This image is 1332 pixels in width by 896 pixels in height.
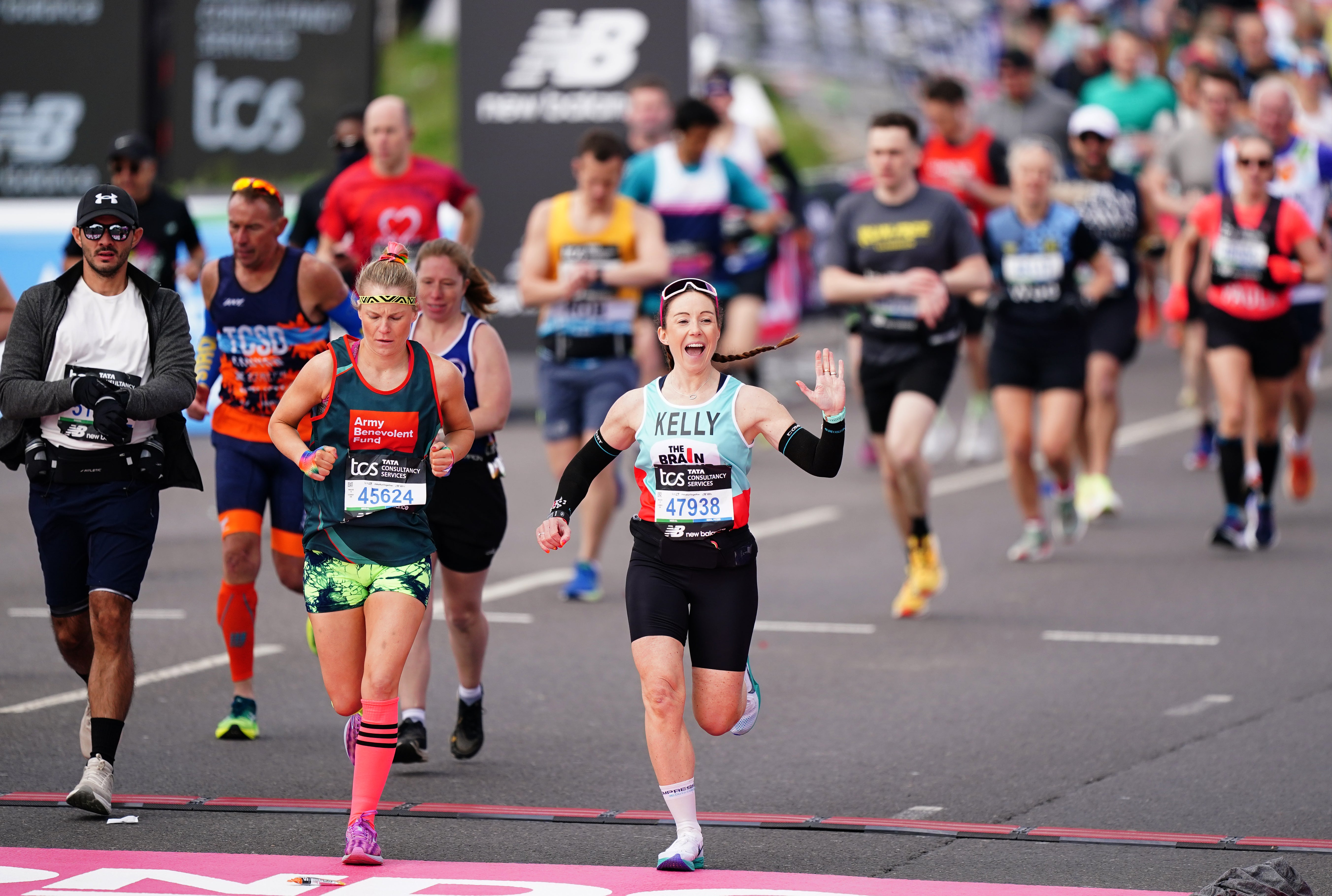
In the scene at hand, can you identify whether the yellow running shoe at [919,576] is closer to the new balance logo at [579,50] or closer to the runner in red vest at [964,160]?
the runner in red vest at [964,160]

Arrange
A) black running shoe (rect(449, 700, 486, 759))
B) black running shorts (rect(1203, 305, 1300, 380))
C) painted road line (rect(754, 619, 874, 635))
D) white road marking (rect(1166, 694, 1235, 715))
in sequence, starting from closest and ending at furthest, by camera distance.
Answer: black running shoe (rect(449, 700, 486, 759)) → white road marking (rect(1166, 694, 1235, 715)) → painted road line (rect(754, 619, 874, 635)) → black running shorts (rect(1203, 305, 1300, 380))

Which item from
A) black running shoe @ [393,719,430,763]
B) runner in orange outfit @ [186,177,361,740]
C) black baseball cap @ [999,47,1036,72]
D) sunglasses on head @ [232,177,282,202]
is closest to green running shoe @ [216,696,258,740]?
runner in orange outfit @ [186,177,361,740]

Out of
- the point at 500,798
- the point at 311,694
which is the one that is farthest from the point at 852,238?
the point at 500,798

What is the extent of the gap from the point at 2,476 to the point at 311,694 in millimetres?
7496

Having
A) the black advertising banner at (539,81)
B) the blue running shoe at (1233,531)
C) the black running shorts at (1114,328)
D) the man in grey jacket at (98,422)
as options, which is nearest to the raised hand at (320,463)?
the man in grey jacket at (98,422)

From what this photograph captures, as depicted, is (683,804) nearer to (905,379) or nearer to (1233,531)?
(905,379)

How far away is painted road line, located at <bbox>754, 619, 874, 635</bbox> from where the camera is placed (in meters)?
9.87

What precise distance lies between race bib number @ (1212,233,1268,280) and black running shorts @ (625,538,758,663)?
632cm

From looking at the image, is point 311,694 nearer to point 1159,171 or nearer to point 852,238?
point 852,238

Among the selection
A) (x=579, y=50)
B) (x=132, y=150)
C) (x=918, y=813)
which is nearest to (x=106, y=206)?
(x=918, y=813)

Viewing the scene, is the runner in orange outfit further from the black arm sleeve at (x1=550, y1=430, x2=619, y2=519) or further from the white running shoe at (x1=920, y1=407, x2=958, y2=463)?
the white running shoe at (x1=920, y1=407, x2=958, y2=463)

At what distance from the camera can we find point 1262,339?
38.5 feet

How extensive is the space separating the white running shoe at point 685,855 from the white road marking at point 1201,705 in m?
2.88

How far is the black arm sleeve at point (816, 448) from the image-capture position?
6008mm
